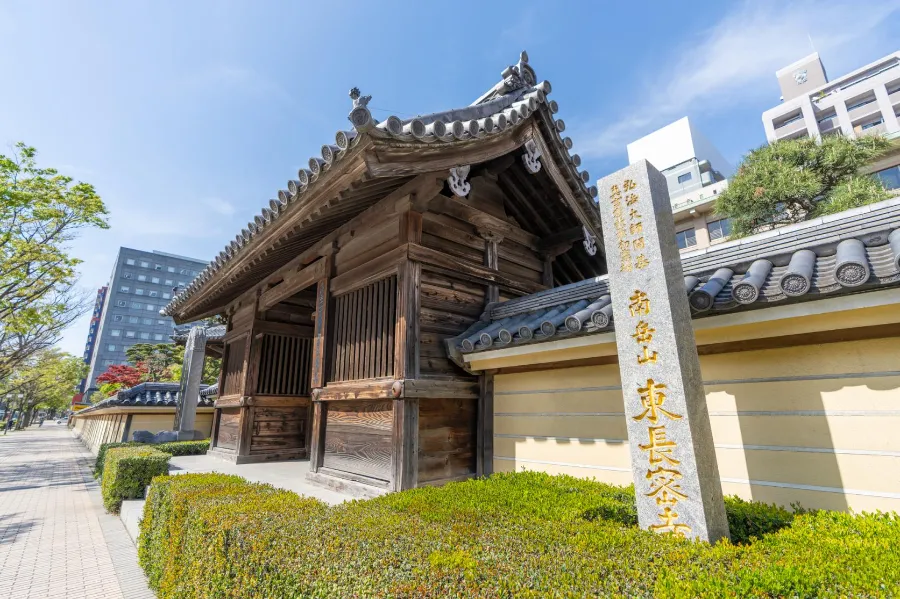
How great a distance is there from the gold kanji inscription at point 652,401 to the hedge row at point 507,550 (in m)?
0.78

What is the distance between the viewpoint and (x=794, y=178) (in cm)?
1656

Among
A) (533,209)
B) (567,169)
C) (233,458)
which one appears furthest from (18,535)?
(567,169)

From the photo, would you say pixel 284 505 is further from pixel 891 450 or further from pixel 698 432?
pixel 891 450

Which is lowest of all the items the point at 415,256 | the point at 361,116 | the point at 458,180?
the point at 415,256

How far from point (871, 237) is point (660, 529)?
291 centimetres

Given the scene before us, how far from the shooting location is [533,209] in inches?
312

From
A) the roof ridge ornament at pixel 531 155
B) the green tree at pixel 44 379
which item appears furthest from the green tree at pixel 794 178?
the green tree at pixel 44 379

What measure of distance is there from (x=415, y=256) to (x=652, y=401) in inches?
143

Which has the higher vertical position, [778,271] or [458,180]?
[458,180]

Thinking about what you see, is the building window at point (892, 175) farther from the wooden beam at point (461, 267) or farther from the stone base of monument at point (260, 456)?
the stone base of monument at point (260, 456)

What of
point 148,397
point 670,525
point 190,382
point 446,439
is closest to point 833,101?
point 446,439

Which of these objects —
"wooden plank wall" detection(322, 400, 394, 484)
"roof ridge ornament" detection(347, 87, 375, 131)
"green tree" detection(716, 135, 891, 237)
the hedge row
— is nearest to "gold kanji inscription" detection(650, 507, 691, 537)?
the hedge row

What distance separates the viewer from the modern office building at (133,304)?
257ft

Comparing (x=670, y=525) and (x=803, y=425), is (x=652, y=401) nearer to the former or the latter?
(x=670, y=525)
